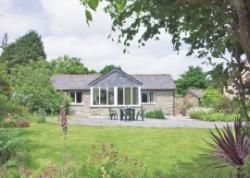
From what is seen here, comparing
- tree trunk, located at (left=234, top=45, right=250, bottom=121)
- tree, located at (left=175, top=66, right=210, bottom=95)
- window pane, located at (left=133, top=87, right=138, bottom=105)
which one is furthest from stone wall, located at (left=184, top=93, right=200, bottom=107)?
tree trunk, located at (left=234, top=45, right=250, bottom=121)

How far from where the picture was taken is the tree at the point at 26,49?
267 ft

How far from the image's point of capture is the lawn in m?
12.3

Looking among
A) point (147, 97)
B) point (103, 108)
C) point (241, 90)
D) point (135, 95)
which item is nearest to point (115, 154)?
point (241, 90)

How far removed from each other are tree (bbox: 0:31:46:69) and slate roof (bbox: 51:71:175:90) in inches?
1312

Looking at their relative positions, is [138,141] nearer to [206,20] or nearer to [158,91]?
[206,20]

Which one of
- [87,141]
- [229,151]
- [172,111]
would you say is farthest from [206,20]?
[172,111]

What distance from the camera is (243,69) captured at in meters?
5.57

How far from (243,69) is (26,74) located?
39822 millimetres

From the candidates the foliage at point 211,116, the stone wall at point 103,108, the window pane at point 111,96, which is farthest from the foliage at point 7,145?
the window pane at point 111,96

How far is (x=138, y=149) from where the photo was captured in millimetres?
16703

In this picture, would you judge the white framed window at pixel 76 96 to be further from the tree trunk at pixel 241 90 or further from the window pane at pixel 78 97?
the tree trunk at pixel 241 90

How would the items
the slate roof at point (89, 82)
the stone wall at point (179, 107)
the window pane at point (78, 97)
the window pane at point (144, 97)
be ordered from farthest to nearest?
the stone wall at point (179, 107) → the window pane at point (144, 97) → the slate roof at point (89, 82) → the window pane at point (78, 97)

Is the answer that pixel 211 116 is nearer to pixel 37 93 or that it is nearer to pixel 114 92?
pixel 114 92

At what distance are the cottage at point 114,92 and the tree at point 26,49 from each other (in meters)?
34.0
